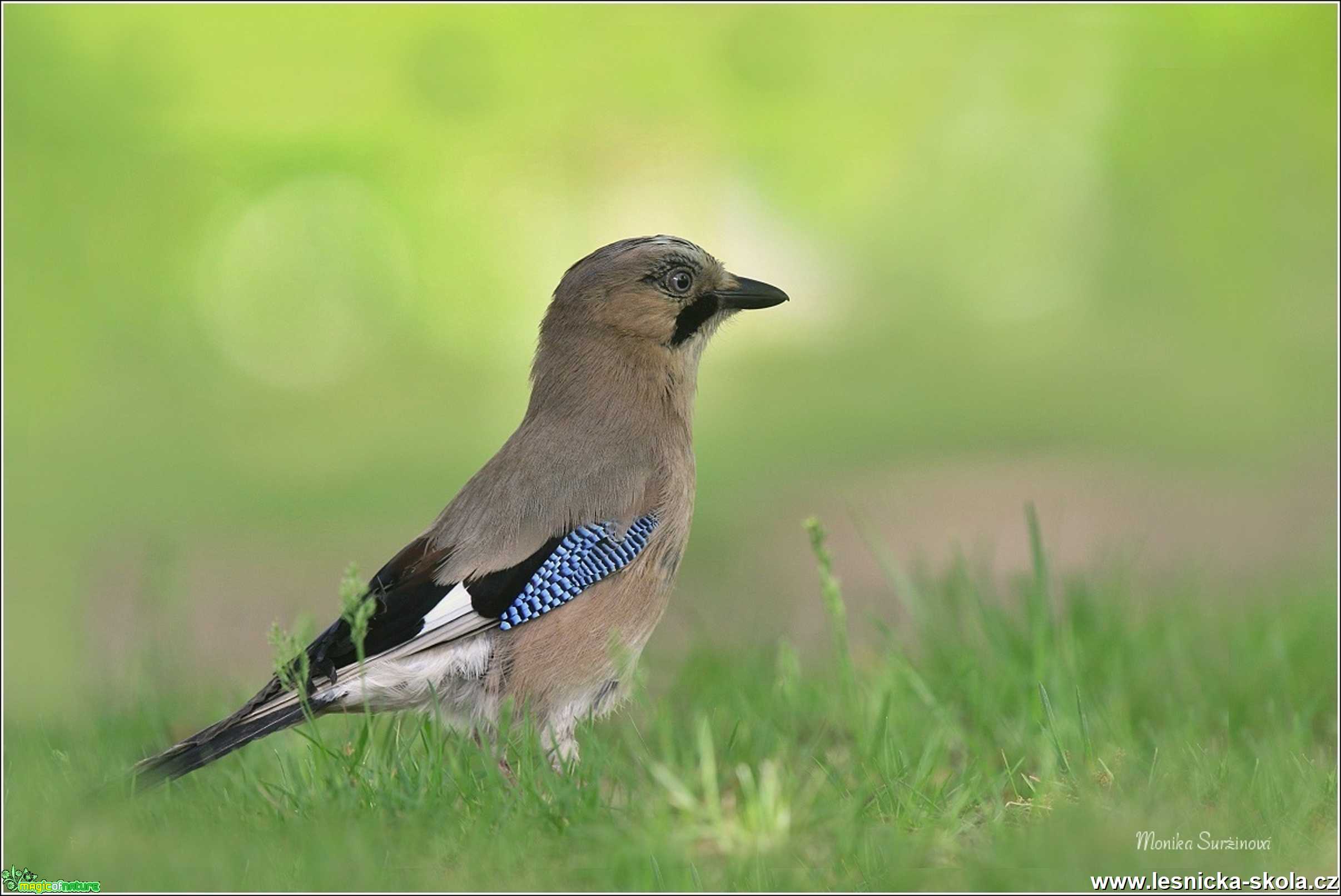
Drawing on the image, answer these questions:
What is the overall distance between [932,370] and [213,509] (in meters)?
4.83

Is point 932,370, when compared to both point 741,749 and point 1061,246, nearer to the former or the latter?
point 1061,246

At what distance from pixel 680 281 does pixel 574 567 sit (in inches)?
41.7

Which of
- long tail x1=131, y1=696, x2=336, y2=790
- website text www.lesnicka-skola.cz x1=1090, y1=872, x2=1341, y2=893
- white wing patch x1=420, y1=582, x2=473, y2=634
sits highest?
white wing patch x1=420, y1=582, x2=473, y2=634

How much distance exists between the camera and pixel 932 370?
10.5 m

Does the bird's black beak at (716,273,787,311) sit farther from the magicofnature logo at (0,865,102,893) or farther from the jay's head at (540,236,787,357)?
the magicofnature logo at (0,865,102,893)

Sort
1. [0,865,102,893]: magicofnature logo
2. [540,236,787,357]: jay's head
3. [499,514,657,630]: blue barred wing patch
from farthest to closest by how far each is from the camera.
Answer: [540,236,787,357]: jay's head, [499,514,657,630]: blue barred wing patch, [0,865,102,893]: magicofnature logo

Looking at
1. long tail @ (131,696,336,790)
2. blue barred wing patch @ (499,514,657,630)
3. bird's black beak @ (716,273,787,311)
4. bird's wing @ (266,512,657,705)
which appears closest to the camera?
long tail @ (131,696,336,790)

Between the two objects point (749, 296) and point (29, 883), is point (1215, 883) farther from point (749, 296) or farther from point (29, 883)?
point (29, 883)

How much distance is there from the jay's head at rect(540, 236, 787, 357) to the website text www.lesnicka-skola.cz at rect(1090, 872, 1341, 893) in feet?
→ 7.61

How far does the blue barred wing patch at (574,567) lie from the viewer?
4.17 meters

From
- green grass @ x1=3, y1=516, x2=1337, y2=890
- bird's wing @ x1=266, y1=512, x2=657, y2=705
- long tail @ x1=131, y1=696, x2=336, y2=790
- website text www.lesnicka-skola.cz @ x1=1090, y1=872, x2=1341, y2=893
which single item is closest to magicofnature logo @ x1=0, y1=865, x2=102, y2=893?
green grass @ x1=3, y1=516, x2=1337, y2=890

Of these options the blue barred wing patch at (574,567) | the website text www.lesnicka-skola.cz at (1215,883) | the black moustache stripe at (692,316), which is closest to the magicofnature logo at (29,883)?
the blue barred wing patch at (574,567)

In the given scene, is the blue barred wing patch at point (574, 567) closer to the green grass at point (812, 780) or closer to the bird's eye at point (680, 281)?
the green grass at point (812, 780)

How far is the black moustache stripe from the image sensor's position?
15.9ft
